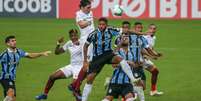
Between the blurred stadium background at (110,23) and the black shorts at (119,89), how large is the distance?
329 centimetres

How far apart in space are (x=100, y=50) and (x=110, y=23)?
20.6 meters

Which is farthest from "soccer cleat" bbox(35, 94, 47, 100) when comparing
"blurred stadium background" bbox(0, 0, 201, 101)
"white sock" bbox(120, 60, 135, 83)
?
"white sock" bbox(120, 60, 135, 83)

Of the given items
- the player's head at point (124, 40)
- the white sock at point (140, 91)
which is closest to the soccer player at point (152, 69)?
the white sock at point (140, 91)

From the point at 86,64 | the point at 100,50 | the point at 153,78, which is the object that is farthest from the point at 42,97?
the point at 153,78

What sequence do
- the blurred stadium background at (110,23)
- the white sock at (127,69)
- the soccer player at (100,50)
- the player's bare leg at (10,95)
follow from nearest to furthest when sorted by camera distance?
the white sock at (127,69) → the player's bare leg at (10,95) → the soccer player at (100,50) → the blurred stadium background at (110,23)

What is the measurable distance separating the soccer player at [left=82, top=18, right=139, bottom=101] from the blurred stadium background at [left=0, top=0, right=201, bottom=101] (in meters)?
2.20

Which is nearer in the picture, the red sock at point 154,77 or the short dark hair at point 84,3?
the short dark hair at point 84,3

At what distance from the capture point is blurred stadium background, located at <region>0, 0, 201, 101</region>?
2266 centimetres

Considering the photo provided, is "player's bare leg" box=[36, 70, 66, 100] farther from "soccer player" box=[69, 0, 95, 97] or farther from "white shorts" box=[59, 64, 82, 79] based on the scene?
"soccer player" box=[69, 0, 95, 97]

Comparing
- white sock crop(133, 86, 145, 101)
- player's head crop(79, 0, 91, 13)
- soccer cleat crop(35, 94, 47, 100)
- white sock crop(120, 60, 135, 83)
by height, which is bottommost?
soccer cleat crop(35, 94, 47, 100)

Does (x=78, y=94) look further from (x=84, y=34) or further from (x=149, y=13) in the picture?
(x=149, y=13)

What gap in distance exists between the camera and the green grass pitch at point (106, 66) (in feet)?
72.1

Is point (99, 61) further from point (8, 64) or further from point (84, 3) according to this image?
point (8, 64)

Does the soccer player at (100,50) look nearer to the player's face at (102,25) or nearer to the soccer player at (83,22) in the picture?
the player's face at (102,25)
